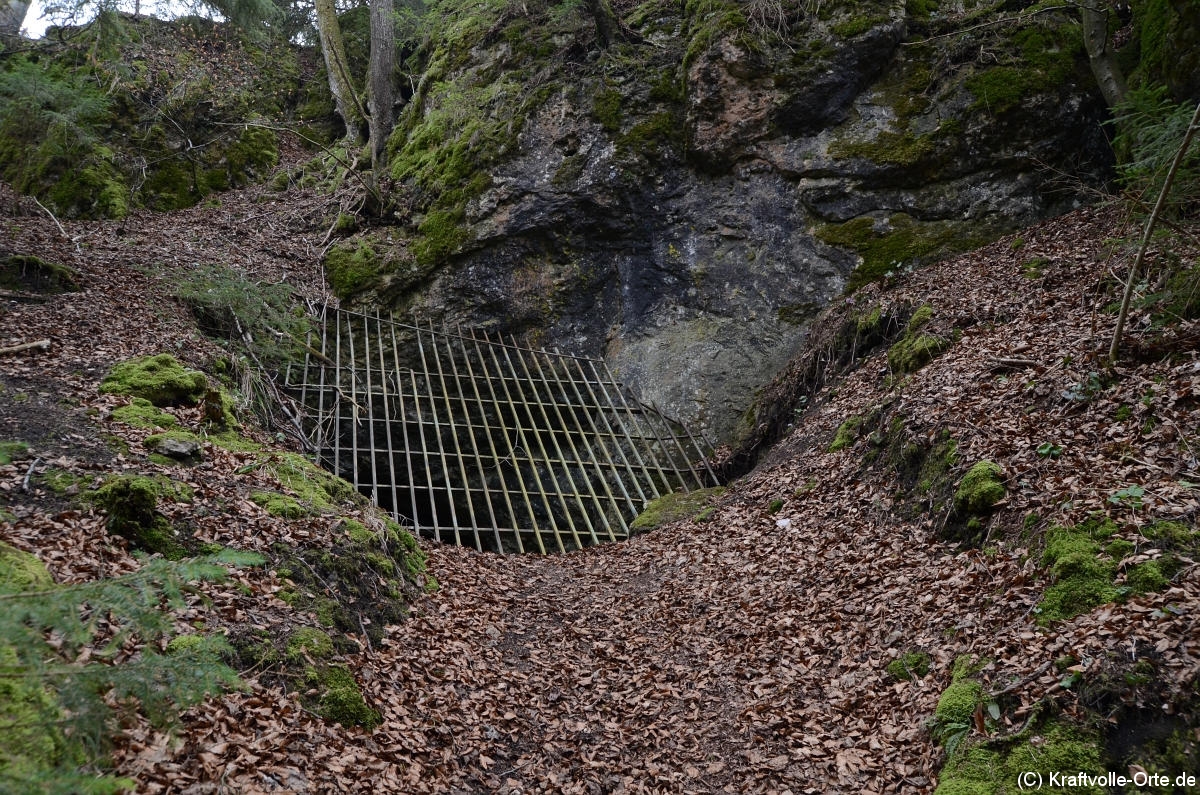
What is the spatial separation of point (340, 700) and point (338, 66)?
49.0 feet

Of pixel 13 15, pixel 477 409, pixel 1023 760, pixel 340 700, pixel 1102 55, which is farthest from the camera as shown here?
pixel 13 15

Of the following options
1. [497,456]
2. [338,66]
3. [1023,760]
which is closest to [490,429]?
[497,456]

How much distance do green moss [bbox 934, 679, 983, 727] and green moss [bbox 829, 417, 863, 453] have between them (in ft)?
10.8

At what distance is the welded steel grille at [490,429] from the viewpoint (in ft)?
27.3

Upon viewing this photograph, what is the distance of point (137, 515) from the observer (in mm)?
4090

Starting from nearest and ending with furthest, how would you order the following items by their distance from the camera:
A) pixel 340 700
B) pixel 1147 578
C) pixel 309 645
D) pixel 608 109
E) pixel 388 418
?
1. pixel 1147 578
2. pixel 340 700
3. pixel 309 645
4. pixel 388 418
5. pixel 608 109

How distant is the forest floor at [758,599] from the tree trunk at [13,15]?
37.0ft

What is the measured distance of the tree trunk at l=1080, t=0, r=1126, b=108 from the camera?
7312mm

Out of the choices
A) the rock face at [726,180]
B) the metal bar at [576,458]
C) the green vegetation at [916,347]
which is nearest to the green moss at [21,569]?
the metal bar at [576,458]

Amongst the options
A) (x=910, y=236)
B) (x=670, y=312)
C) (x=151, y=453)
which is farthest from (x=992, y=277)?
(x=151, y=453)

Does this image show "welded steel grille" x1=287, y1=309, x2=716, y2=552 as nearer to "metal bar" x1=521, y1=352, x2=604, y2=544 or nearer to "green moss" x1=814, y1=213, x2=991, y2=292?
"metal bar" x1=521, y1=352, x2=604, y2=544

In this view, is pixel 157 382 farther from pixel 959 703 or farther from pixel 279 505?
pixel 959 703

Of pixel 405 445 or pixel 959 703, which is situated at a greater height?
pixel 405 445

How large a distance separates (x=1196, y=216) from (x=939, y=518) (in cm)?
312
